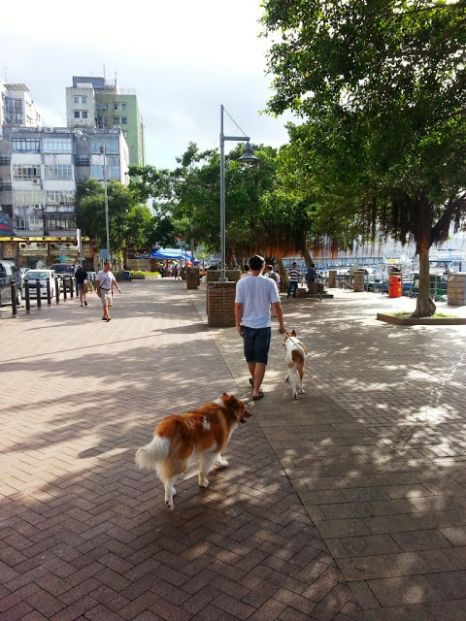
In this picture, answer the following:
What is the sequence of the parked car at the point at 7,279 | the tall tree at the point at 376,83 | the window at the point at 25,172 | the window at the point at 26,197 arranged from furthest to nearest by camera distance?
the window at the point at 26,197 → the window at the point at 25,172 → the parked car at the point at 7,279 → the tall tree at the point at 376,83

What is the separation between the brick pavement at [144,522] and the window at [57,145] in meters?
60.0

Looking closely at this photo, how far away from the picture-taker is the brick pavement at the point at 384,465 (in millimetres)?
2824

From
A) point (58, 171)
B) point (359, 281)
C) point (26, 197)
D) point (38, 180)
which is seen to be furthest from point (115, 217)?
point (359, 281)

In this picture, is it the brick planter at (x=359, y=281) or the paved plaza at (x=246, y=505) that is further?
the brick planter at (x=359, y=281)

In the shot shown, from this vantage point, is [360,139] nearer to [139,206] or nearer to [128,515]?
[128,515]

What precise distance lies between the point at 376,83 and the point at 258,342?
506 cm

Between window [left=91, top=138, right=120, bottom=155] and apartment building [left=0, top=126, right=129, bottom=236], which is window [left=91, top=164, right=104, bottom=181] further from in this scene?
apartment building [left=0, top=126, right=129, bottom=236]

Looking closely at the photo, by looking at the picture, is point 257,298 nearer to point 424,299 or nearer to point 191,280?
point 424,299

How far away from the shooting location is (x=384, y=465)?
4.36m

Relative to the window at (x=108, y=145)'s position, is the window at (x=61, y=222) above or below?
below

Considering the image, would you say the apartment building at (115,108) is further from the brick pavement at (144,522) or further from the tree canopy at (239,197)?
the brick pavement at (144,522)

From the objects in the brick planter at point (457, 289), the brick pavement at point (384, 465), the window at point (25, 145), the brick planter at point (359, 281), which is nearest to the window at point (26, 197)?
the window at point (25, 145)

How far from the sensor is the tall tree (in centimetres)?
781

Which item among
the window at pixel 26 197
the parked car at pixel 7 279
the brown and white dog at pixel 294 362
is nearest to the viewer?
the brown and white dog at pixel 294 362
